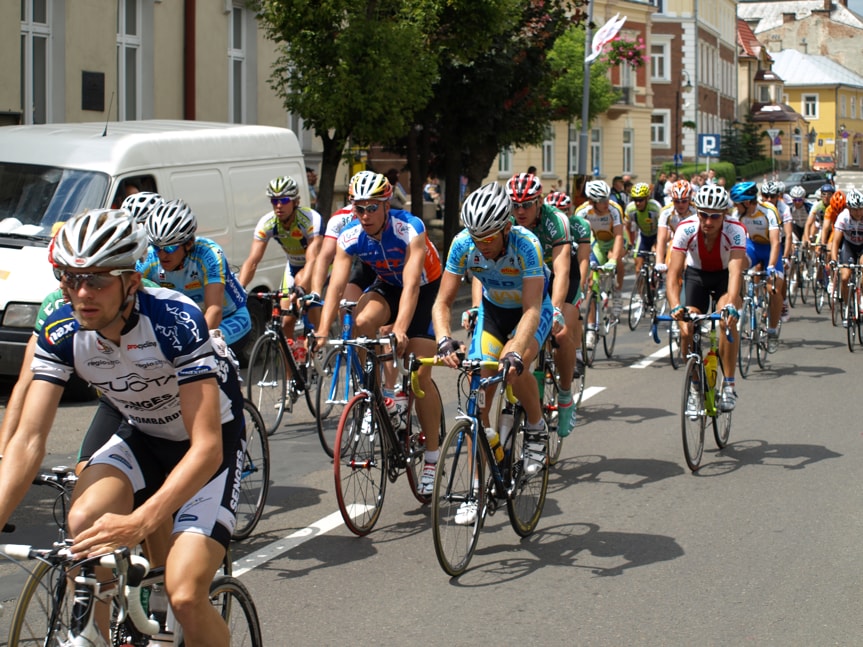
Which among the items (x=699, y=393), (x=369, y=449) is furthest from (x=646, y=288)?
(x=369, y=449)

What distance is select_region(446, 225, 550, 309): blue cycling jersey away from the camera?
269 inches

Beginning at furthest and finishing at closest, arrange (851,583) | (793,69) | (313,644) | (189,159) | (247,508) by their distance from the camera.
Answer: (793,69)
(189,159)
(247,508)
(851,583)
(313,644)

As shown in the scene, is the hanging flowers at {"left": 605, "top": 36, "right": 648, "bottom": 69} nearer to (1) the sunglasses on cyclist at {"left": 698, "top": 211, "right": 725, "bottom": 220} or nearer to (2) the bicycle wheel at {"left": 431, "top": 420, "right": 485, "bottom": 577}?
(1) the sunglasses on cyclist at {"left": 698, "top": 211, "right": 725, "bottom": 220}

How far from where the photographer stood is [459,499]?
6.12 meters

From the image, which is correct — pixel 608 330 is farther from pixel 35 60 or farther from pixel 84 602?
pixel 84 602

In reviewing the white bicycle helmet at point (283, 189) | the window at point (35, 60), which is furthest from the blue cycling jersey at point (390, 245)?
the window at point (35, 60)

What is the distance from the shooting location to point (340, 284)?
7.71m

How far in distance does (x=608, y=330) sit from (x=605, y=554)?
7921 millimetres

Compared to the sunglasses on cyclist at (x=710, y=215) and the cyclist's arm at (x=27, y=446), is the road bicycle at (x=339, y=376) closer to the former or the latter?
the sunglasses on cyclist at (x=710, y=215)

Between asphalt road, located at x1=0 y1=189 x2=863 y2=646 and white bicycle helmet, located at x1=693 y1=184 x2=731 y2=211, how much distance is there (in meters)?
1.72

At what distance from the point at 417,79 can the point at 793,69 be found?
111 metres

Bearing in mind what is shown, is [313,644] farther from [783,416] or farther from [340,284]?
[783,416]

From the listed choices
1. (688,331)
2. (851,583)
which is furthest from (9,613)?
(688,331)

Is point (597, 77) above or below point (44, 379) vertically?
above
